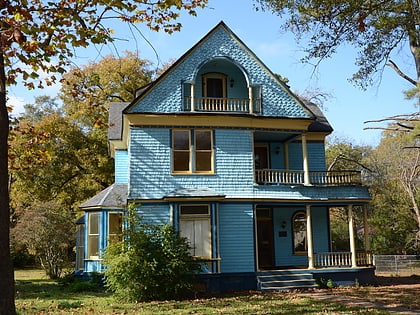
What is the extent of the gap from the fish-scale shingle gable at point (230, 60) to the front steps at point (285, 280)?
6.18 m

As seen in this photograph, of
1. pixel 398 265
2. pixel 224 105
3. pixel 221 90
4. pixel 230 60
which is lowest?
pixel 398 265

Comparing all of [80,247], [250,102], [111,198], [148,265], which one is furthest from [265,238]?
[80,247]

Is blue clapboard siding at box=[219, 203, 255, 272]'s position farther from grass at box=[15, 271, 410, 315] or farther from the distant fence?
the distant fence

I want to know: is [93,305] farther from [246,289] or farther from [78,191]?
[78,191]

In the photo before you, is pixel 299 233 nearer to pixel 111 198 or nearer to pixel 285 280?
pixel 285 280

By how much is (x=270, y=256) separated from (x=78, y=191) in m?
17.2

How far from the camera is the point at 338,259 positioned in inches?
752

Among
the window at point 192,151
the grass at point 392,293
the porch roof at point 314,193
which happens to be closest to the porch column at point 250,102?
the window at point 192,151

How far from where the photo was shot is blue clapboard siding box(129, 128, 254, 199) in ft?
59.2

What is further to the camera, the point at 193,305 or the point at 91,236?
the point at 91,236

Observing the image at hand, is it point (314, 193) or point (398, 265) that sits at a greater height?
point (314, 193)

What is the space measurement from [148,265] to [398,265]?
1662 centimetres

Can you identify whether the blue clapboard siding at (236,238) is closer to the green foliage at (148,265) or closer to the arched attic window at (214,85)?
the green foliage at (148,265)

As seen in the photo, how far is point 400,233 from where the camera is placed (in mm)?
33594
